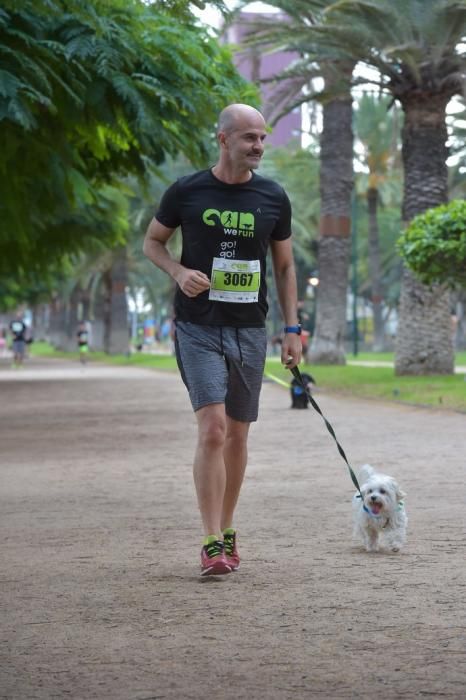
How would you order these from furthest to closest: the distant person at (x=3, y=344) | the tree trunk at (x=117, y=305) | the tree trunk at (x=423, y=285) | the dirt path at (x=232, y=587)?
the distant person at (x=3, y=344) → the tree trunk at (x=117, y=305) → the tree trunk at (x=423, y=285) → the dirt path at (x=232, y=587)

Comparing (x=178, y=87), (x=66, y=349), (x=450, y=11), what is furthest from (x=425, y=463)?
(x=66, y=349)

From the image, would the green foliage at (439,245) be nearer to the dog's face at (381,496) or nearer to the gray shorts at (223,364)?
the dog's face at (381,496)

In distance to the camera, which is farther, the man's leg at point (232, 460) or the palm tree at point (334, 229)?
the palm tree at point (334, 229)

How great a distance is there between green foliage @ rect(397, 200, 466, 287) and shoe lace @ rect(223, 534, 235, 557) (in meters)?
17.3

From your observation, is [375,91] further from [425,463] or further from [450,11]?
[425,463]

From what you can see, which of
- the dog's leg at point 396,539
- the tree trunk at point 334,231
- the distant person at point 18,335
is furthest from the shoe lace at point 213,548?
the distant person at point 18,335

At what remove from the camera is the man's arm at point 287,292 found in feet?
23.6

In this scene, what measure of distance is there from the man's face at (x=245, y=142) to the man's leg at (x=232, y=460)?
123cm

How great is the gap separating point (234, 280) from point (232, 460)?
35.2 inches

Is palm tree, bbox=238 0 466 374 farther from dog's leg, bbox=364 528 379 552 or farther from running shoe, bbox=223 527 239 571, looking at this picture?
running shoe, bbox=223 527 239 571

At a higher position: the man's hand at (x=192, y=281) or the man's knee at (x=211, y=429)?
the man's hand at (x=192, y=281)

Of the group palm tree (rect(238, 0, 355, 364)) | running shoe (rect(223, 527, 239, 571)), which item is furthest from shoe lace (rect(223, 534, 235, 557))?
palm tree (rect(238, 0, 355, 364))

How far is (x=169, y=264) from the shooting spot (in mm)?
6934

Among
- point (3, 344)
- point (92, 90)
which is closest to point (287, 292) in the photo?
point (92, 90)
